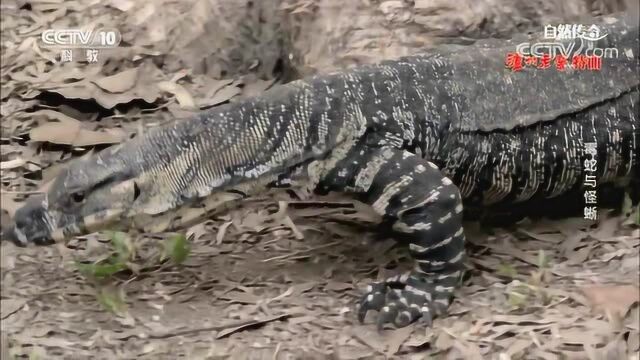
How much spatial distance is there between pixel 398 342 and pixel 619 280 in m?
0.56

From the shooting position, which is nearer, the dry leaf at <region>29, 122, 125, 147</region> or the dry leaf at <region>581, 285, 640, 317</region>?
the dry leaf at <region>581, 285, 640, 317</region>

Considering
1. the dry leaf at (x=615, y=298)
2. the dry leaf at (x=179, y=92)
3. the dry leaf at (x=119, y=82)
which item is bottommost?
the dry leaf at (x=615, y=298)

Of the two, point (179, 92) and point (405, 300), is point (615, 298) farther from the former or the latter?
point (179, 92)

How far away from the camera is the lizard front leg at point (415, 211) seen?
2.26m

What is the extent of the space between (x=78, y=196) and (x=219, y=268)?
0.41 metres

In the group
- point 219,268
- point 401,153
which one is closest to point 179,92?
point 219,268

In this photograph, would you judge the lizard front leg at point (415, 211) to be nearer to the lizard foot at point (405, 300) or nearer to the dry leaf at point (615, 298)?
the lizard foot at point (405, 300)

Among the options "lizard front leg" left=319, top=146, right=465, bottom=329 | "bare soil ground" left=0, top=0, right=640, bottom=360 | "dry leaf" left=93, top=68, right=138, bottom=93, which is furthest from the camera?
"lizard front leg" left=319, top=146, right=465, bottom=329

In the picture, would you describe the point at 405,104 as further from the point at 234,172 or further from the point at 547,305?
the point at 547,305

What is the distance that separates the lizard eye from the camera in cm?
214

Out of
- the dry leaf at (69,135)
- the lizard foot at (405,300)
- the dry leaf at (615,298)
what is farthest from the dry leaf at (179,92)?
the dry leaf at (615,298)

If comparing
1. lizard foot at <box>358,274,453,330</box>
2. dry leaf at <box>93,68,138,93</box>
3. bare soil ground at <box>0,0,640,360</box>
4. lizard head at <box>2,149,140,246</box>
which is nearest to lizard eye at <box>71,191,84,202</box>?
lizard head at <box>2,149,140,246</box>

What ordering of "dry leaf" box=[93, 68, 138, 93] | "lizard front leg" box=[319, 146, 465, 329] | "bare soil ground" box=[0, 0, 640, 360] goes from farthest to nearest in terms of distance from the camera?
"lizard front leg" box=[319, 146, 465, 329], "dry leaf" box=[93, 68, 138, 93], "bare soil ground" box=[0, 0, 640, 360]

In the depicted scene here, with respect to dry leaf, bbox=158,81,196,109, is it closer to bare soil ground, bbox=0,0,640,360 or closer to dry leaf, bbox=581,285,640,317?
bare soil ground, bbox=0,0,640,360
